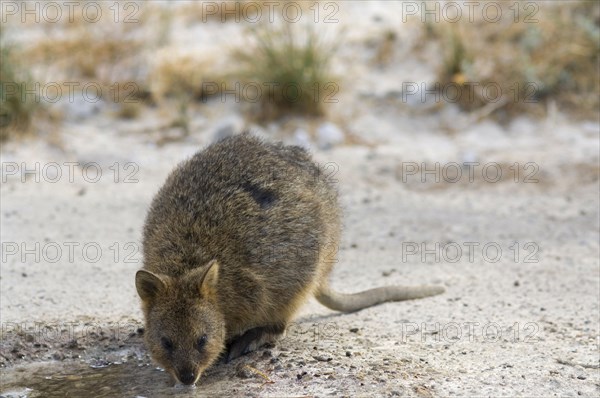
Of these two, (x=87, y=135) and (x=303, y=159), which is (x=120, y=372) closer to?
(x=303, y=159)

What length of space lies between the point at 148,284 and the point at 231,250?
2.13 ft

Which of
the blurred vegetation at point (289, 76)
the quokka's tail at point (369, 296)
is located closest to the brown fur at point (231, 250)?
the quokka's tail at point (369, 296)

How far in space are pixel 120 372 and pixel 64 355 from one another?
0.49 meters

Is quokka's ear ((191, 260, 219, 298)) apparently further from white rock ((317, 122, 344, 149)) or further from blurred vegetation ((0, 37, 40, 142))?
blurred vegetation ((0, 37, 40, 142))

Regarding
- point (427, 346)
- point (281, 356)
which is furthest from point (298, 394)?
point (427, 346)

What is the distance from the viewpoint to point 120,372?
20.4 feet

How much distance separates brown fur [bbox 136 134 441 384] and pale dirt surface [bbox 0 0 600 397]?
28cm

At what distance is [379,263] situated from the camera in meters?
8.31

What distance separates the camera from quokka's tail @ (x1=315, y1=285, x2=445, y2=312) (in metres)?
7.13

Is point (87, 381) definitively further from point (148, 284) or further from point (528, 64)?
point (528, 64)

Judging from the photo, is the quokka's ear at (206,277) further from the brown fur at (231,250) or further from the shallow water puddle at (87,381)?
the shallow water puddle at (87,381)

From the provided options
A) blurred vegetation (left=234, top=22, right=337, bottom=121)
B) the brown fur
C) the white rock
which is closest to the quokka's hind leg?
the brown fur

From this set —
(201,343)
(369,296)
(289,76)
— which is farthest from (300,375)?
(289,76)

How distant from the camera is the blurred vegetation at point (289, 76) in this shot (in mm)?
11391
